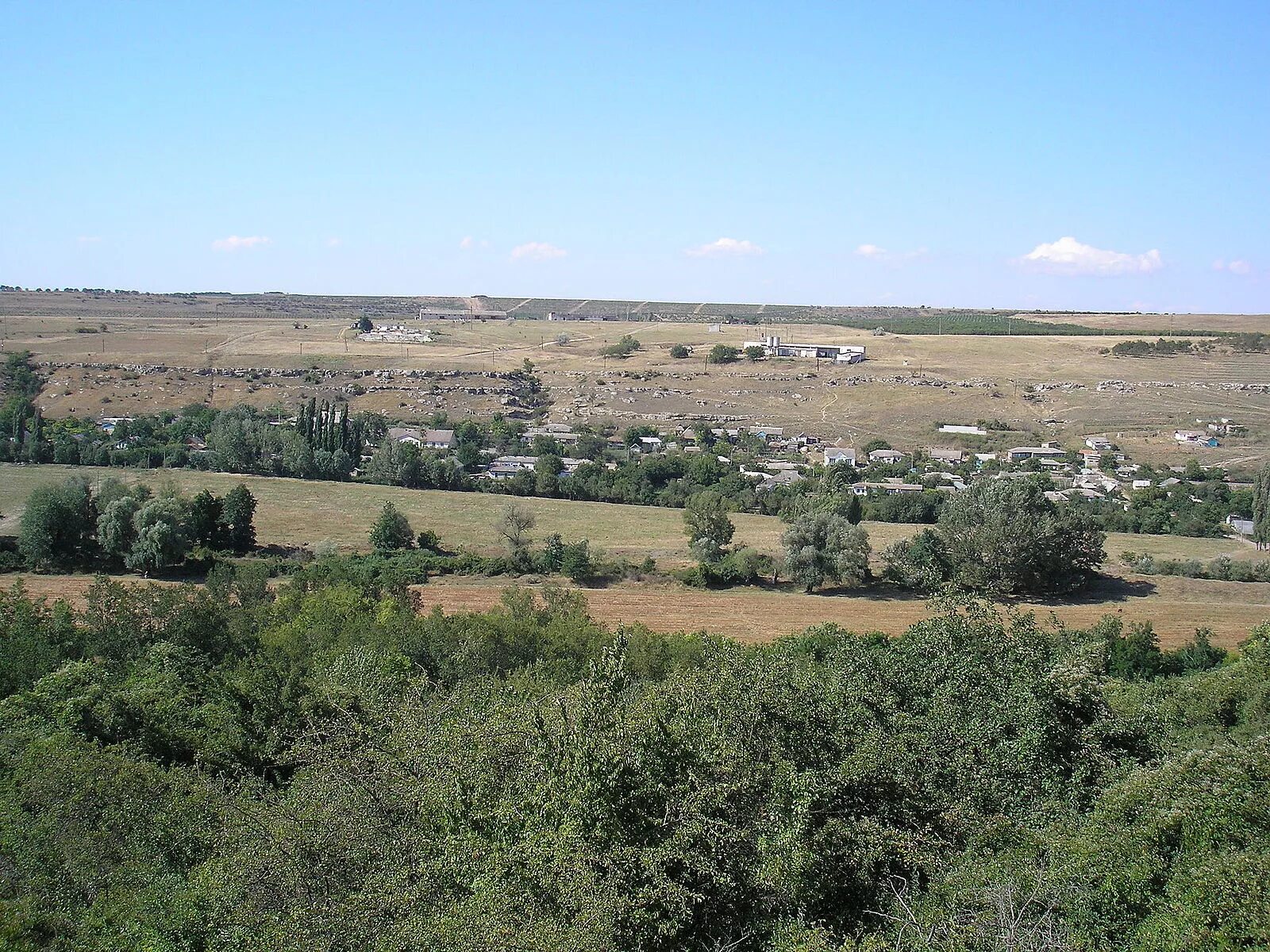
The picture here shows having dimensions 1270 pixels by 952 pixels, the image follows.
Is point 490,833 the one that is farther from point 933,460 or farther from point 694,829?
point 933,460

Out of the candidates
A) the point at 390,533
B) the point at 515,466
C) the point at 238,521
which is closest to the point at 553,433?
the point at 515,466

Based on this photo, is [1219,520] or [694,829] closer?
[694,829]

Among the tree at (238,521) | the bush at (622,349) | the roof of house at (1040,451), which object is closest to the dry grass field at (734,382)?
the bush at (622,349)

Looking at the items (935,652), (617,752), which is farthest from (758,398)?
(617,752)

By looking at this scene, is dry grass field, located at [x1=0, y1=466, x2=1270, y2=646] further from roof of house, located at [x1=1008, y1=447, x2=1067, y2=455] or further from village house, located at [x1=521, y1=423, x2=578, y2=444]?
roof of house, located at [x1=1008, y1=447, x2=1067, y2=455]

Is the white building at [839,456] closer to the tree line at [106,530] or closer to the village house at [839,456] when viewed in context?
the village house at [839,456]

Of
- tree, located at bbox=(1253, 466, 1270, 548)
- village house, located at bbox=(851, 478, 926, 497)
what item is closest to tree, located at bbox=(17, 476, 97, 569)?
village house, located at bbox=(851, 478, 926, 497)
